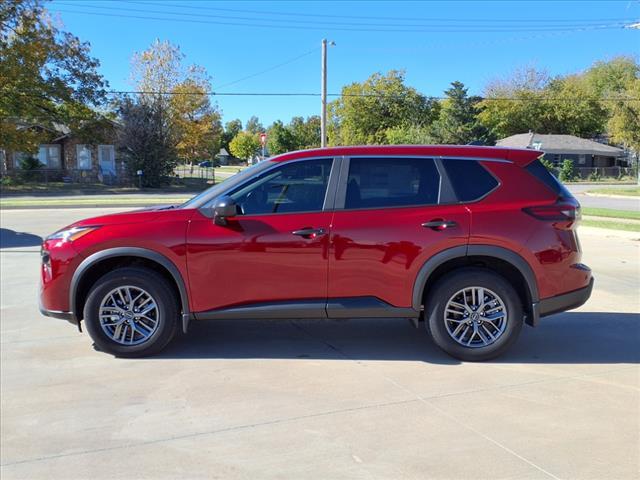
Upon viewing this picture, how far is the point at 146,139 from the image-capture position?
3941 centimetres

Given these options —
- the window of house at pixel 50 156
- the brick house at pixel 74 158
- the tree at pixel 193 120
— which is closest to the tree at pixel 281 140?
the tree at pixel 193 120

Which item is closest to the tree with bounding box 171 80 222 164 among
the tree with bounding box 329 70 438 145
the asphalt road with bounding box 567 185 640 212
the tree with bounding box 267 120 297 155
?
the tree with bounding box 267 120 297 155

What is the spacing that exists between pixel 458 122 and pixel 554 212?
4565 cm

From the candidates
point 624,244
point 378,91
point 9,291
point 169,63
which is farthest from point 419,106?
point 9,291

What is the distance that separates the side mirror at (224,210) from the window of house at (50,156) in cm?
4429

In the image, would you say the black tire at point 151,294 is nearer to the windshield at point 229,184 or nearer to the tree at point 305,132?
the windshield at point 229,184

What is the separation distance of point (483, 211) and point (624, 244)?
9.39 metres

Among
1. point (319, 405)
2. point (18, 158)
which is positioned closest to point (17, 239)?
point (319, 405)

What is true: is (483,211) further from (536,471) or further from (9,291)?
(9,291)

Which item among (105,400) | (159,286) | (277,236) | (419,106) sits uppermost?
(419,106)

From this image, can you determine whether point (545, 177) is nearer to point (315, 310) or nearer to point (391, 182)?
point (391, 182)

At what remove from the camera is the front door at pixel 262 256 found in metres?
4.72

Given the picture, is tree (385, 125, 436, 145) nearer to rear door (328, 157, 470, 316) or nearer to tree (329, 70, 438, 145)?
tree (329, 70, 438, 145)

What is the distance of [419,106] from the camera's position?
65.1 meters
